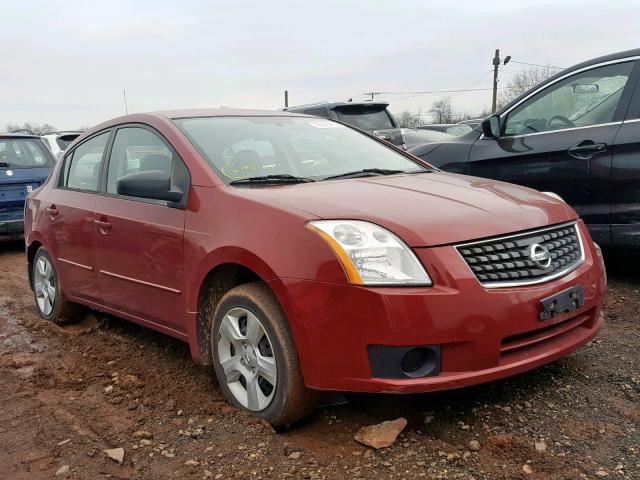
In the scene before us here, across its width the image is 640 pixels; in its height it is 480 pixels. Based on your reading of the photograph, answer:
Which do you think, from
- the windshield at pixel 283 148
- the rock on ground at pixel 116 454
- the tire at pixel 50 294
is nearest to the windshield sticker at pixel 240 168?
the windshield at pixel 283 148

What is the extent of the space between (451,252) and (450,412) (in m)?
0.84

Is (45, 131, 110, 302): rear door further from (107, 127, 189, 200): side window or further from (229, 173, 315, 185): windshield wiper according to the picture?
(229, 173, 315, 185): windshield wiper

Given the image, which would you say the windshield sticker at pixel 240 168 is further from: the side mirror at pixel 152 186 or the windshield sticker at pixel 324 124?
the windshield sticker at pixel 324 124

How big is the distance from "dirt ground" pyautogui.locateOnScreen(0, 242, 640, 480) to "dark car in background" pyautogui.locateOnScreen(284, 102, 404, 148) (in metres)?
6.47

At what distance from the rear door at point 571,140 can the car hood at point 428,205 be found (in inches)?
62.4

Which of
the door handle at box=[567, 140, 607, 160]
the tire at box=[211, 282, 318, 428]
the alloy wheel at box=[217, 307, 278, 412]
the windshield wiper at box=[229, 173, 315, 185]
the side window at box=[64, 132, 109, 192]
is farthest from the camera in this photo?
the door handle at box=[567, 140, 607, 160]

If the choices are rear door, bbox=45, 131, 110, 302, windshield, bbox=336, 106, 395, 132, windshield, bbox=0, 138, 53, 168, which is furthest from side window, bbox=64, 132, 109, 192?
windshield, bbox=336, 106, 395, 132

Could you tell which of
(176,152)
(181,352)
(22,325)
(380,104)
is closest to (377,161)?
(176,152)

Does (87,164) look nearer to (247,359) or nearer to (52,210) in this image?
(52,210)

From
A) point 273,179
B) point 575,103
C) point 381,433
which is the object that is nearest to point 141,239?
point 273,179

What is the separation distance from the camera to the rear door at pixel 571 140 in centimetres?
471

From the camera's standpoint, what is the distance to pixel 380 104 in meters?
10.4

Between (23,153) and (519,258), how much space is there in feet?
26.0

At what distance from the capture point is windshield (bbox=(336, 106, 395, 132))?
1005cm
